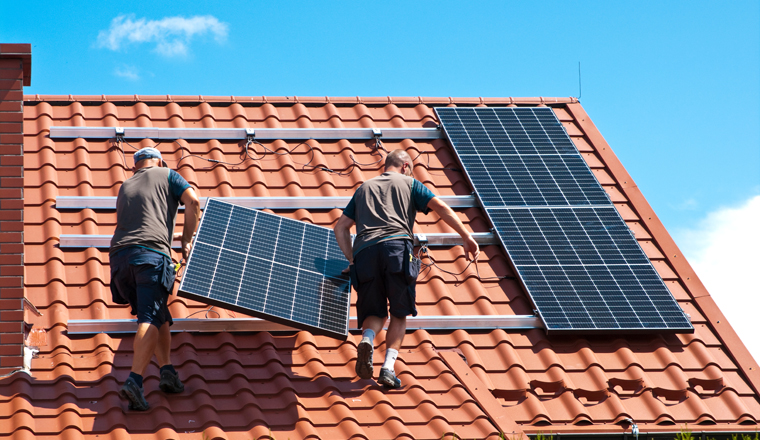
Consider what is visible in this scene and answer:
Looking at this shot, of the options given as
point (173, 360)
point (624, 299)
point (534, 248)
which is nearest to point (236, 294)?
point (173, 360)

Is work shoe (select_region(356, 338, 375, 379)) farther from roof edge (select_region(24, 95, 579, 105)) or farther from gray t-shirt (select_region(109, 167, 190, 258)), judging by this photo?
roof edge (select_region(24, 95, 579, 105))

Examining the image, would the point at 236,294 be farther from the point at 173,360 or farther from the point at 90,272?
the point at 90,272

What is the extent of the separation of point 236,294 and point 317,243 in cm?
115

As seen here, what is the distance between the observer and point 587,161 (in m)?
9.59

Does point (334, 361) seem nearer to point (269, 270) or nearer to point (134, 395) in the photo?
point (269, 270)

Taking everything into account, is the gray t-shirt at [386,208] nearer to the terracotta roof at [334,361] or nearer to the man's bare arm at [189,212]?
the terracotta roof at [334,361]

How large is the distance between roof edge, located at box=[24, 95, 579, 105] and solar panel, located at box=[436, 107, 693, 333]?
0.48 m

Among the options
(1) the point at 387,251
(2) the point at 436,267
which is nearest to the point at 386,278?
(1) the point at 387,251

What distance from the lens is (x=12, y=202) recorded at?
6.34 m

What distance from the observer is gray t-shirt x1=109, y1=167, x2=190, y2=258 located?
619 centimetres

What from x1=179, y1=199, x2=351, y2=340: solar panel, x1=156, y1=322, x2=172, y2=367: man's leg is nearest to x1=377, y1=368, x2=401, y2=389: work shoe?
x1=179, y1=199, x2=351, y2=340: solar panel

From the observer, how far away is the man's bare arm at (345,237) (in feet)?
22.3

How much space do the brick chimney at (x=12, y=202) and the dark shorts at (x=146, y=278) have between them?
75 cm

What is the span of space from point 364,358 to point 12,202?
306cm
